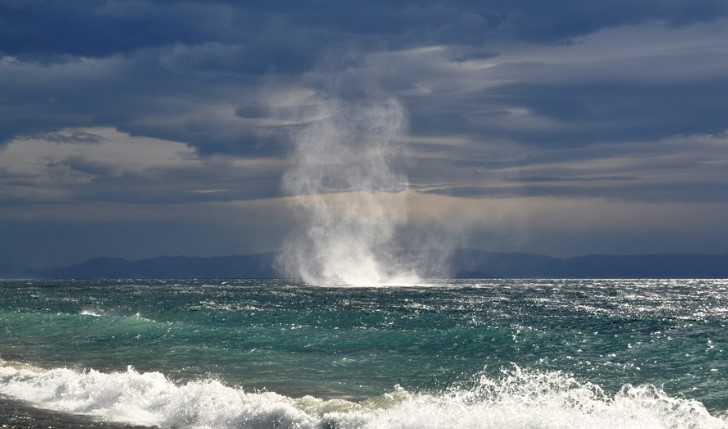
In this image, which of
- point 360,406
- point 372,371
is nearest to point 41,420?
point 360,406

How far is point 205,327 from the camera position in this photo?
49906 mm

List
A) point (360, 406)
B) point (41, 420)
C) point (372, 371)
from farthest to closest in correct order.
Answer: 1. point (372, 371)
2. point (360, 406)
3. point (41, 420)

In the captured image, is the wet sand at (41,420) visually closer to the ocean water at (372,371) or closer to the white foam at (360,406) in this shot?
the ocean water at (372,371)

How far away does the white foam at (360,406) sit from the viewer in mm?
19266

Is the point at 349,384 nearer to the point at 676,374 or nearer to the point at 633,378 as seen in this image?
the point at 633,378

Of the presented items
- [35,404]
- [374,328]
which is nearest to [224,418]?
[35,404]

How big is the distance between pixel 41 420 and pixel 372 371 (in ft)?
44.3

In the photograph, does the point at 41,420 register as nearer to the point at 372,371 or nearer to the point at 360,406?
the point at 360,406

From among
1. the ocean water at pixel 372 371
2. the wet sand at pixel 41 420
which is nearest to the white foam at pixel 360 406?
the ocean water at pixel 372 371

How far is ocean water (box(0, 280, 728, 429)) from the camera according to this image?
808 inches

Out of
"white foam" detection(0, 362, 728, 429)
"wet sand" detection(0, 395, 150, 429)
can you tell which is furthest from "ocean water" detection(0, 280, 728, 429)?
"wet sand" detection(0, 395, 150, 429)

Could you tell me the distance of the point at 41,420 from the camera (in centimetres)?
2080

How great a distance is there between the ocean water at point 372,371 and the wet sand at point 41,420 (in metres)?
0.64

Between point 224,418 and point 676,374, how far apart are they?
59.7 ft
